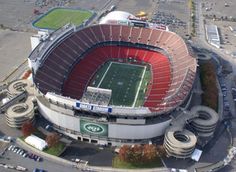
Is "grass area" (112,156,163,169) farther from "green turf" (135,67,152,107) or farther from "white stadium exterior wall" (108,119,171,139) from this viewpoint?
"green turf" (135,67,152,107)

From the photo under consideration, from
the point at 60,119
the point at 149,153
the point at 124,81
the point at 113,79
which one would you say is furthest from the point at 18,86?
the point at 149,153

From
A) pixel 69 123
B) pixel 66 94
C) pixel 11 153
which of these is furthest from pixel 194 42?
pixel 11 153

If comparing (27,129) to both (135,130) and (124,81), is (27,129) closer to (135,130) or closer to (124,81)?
(135,130)

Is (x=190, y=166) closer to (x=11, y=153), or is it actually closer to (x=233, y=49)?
(x=11, y=153)

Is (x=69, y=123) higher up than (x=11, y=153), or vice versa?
(x=69, y=123)

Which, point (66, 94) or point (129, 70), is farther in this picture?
point (129, 70)

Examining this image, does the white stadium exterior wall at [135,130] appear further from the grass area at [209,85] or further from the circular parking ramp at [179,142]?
the grass area at [209,85]
